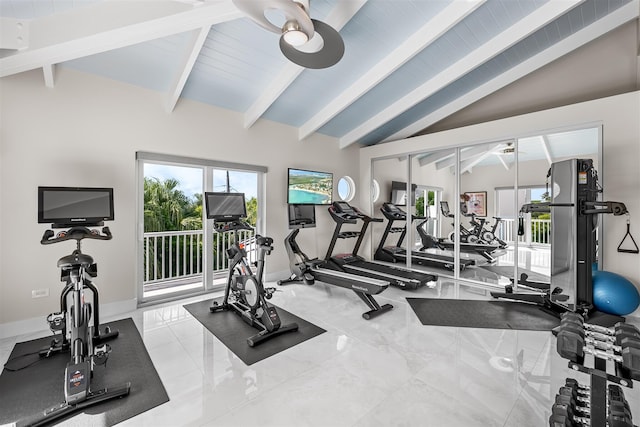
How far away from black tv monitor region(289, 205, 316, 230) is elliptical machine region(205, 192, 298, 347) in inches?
56.1

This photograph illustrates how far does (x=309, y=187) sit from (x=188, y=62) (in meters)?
3.06

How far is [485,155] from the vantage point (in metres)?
5.13

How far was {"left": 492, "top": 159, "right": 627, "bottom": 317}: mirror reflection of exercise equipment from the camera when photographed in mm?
3418

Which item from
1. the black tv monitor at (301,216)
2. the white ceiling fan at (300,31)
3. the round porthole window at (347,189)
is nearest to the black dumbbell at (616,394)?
the white ceiling fan at (300,31)

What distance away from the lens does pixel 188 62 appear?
10.9ft

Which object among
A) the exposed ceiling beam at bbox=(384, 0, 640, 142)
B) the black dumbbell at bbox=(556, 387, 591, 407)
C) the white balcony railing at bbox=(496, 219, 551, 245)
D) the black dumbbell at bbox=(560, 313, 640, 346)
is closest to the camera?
the black dumbbell at bbox=(560, 313, 640, 346)

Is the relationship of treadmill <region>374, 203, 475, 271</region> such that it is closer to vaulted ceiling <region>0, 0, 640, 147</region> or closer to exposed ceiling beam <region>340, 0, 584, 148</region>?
exposed ceiling beam <region>340, 0, 584, 148</region>

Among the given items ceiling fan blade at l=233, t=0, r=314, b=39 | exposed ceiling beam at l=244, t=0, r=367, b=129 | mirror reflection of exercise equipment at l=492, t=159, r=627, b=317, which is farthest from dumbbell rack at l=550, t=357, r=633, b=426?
exposed ceiling beam at l=244, t=0, r=367, b=129

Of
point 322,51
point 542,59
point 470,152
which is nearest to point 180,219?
point 322,51

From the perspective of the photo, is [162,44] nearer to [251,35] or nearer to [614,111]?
[251,35]

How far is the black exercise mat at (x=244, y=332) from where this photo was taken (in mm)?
2718

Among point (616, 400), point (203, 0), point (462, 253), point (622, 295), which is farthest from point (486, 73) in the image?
point (616, 400)

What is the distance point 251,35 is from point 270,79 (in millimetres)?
842

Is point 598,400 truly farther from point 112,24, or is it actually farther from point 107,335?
point 112,24
